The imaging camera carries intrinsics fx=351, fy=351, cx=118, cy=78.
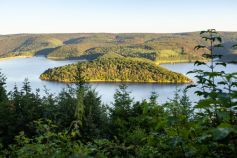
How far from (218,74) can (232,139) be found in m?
1.07

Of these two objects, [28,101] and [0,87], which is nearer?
[28,101]

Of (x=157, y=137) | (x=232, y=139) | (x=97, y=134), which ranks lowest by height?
(x=97, y=134)

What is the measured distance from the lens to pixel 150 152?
6441 millimetres

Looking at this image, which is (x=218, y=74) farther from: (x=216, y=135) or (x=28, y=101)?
(x=28, y=101)

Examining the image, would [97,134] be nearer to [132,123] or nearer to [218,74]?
[132,123]

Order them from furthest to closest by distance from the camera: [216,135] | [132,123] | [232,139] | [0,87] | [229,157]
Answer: [0,87]
[132,123]
[229,157]
[232,139]
[216,135]

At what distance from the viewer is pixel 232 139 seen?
3.49m

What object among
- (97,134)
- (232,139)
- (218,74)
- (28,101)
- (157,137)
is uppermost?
(218,74)

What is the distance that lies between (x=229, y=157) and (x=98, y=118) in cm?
2992

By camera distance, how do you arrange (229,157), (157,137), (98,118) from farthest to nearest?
(98,118)
(157,137)
(229,157)

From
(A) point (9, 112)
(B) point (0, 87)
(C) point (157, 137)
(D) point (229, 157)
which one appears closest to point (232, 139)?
(D) point (229, 157)

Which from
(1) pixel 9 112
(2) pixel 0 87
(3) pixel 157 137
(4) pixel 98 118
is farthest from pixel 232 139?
(2) pixel 0 87

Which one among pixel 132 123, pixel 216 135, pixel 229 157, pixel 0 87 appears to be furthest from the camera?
pixel 0 87

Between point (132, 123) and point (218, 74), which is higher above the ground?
point (218, 74)
